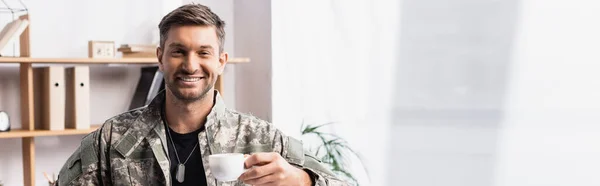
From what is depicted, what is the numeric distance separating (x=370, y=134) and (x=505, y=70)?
35.5 inches

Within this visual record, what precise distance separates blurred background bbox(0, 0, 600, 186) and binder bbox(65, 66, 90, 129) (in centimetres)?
20

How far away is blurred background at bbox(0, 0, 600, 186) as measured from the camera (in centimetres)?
273

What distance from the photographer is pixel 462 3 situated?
3088mm

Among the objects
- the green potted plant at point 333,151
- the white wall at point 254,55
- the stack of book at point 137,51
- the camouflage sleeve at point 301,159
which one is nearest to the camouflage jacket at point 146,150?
the camouflage sleeve at point 301,159

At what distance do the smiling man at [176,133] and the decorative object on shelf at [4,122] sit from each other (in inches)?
56.2

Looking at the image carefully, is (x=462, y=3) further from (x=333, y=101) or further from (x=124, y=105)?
(x=124, y=105)

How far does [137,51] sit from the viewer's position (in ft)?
11.1

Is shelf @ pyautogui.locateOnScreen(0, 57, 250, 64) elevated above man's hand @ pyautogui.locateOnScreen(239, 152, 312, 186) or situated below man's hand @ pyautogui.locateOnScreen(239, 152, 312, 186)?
above

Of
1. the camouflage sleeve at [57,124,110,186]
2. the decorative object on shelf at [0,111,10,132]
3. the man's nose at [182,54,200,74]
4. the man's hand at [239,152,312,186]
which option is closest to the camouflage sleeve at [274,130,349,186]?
the man's hand at [239,152,312,186]

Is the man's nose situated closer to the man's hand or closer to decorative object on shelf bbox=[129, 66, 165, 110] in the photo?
the man's hand

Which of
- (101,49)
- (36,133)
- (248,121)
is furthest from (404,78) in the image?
(36,133)

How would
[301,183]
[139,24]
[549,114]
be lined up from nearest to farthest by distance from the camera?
[301,183] → [549,114] → [139,24]

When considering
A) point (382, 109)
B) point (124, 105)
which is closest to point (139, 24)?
point (124, 105)

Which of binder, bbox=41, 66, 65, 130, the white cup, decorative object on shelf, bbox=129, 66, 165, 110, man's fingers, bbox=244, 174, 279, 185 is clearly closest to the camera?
the white cup
